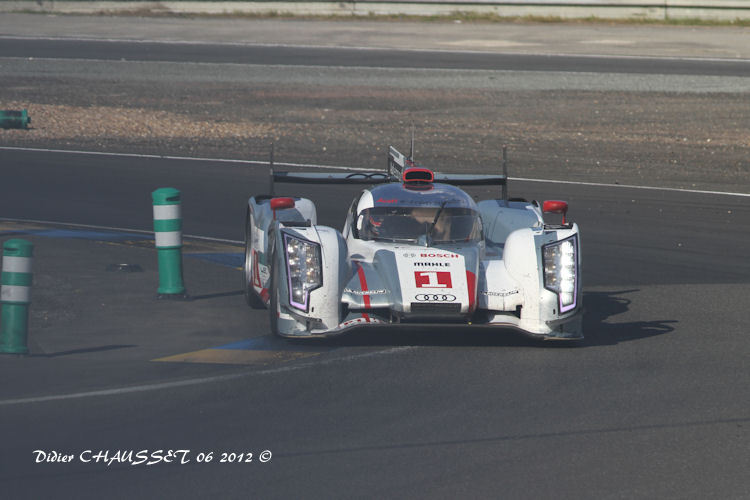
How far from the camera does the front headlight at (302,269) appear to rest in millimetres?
10320

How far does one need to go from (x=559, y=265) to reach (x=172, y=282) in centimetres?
381

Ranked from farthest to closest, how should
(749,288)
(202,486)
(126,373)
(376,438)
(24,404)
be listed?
(749,288) → (126,373) → (24,404) → (376,438) → (202,486)

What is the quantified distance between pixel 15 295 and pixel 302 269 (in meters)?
2.32

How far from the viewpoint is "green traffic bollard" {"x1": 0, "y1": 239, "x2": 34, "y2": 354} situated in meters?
9.63

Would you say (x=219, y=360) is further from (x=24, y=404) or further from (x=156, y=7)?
(x=156, y=7)

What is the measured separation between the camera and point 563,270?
10.6 m

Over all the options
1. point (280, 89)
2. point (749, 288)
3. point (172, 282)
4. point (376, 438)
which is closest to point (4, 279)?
point (172, 282)

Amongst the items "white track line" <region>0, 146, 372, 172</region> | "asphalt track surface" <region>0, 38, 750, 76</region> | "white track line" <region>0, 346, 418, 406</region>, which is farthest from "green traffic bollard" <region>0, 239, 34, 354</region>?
"asphalt track surface" <region>0, 38, 750, 76</region>

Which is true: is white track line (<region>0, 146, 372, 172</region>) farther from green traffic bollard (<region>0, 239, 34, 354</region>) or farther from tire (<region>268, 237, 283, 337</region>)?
green traffic bollard (<region>0, 239, 34, 354</region>)

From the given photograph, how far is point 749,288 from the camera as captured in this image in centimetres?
1298

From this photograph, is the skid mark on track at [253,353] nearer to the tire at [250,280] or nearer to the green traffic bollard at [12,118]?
the tire at [250,280]

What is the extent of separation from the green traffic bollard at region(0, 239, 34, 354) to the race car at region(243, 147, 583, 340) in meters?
2.04

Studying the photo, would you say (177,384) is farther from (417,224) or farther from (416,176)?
(416,176)

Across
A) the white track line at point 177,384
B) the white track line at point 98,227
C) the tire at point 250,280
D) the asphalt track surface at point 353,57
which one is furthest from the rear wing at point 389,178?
the asphalt track surface at point 353,57
